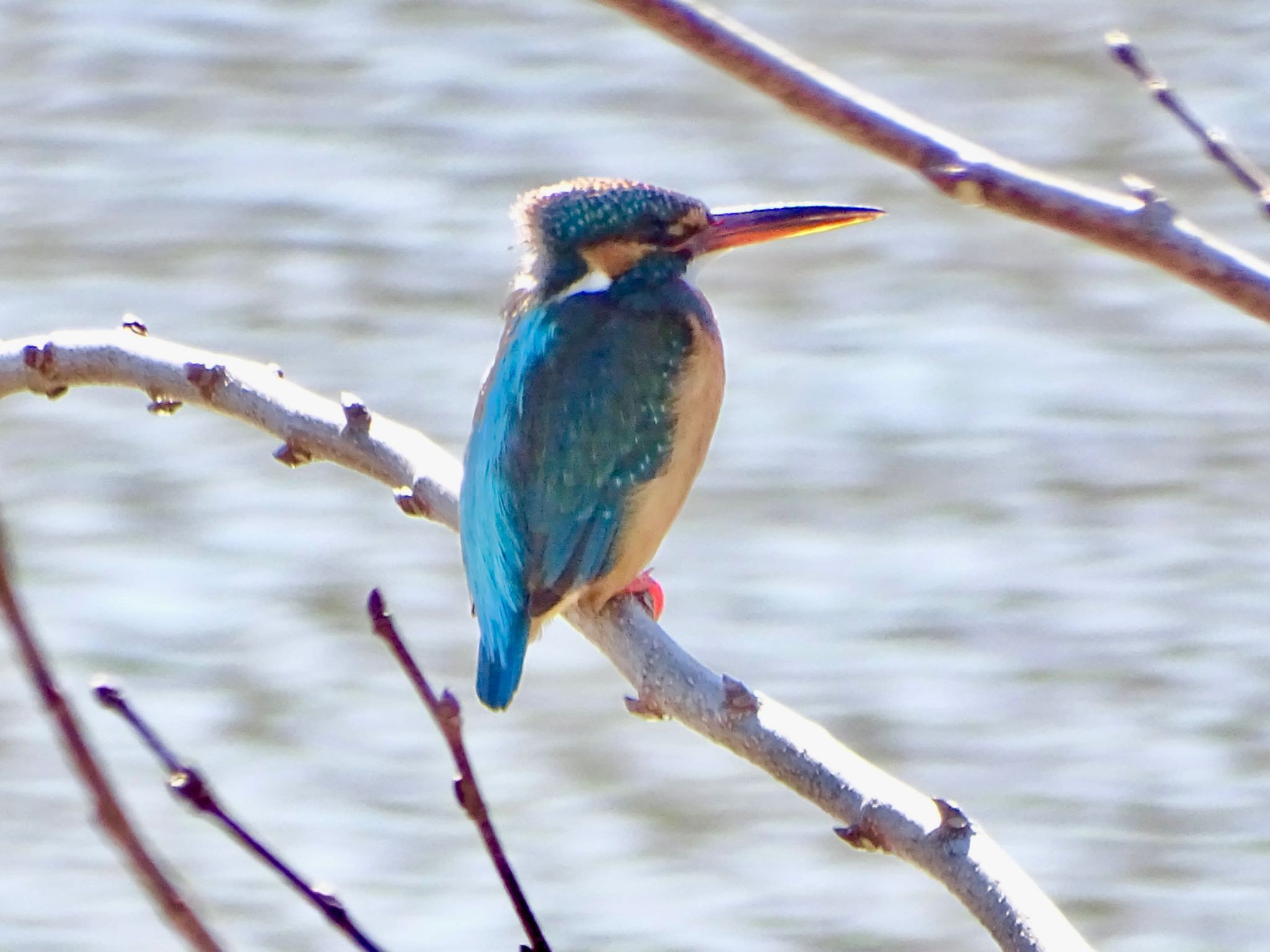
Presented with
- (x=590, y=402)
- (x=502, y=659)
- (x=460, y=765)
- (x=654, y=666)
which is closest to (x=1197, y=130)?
(x=654, y=666)

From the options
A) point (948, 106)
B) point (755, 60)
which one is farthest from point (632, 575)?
point (948, 106)

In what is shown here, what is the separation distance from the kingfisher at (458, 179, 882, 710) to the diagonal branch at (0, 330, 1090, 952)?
2.9 inches

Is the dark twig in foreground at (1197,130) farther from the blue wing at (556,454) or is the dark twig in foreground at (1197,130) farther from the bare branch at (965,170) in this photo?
the blue wing at (556,454)

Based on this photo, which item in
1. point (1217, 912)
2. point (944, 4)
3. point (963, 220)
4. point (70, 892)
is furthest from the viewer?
point (944, 4)

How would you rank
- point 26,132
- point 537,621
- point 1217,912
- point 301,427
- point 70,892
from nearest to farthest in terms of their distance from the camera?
1. point 301,427
2. point 537,621
3. point 1217,912
4. point 70,892
5. point 26,132

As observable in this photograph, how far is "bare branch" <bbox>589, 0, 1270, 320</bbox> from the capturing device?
56.0 inches

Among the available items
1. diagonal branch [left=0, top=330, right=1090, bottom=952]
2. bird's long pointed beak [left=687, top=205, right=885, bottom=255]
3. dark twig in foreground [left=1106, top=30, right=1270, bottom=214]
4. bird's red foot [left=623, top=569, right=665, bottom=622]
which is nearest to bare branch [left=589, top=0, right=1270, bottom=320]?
dark twig in foreground [left=1106, top=30, right=1270, bottom=214]

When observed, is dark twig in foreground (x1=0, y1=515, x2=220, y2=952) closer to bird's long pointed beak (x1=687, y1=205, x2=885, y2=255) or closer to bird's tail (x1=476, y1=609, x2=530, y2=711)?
bird's tail (x1=476, y1=609, x2=530, y2=711)

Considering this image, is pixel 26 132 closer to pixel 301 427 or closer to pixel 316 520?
pixel 316 520

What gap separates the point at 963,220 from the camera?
18.0 feet

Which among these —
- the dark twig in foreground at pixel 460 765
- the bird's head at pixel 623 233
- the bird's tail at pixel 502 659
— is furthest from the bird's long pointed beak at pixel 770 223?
the dark twig in foreground at pixel 460 765

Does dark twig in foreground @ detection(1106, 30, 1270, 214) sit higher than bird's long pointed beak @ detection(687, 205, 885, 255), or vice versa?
dark twig in foreground @ detection(1106, 30, 1270, 214)

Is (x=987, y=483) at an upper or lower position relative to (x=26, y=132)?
lower

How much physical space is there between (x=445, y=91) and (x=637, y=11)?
4683 millimetres
